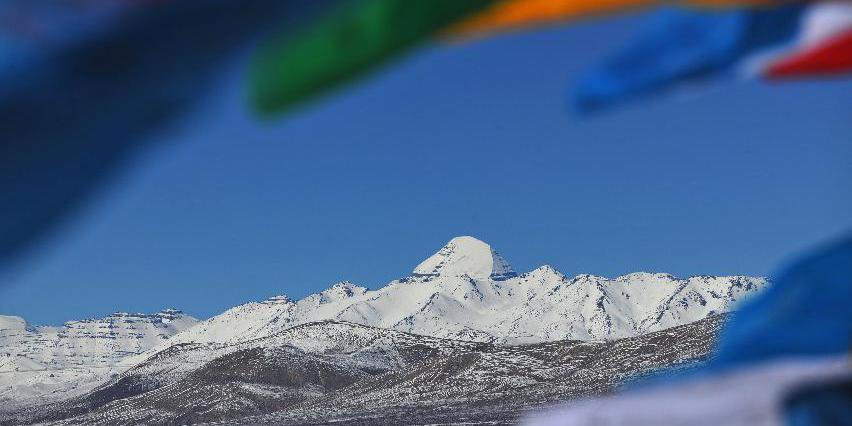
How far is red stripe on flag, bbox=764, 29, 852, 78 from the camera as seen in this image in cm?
372

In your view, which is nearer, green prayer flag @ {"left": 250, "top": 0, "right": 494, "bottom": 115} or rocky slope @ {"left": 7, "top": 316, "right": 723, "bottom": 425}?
green prayer flag @ {"left": 250, "top": 0, "right": 494, "bottom": 115}

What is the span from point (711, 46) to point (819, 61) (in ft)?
1.47

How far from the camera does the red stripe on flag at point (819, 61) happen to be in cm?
372

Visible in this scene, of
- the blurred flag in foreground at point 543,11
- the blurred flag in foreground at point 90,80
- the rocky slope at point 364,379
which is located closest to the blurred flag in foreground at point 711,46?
the blurred flag in foreground at point 543,11

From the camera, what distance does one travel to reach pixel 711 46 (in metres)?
3.60

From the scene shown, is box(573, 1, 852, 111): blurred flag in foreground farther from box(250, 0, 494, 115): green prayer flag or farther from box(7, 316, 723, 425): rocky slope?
box(7, 316, 723, 425): rocky slope

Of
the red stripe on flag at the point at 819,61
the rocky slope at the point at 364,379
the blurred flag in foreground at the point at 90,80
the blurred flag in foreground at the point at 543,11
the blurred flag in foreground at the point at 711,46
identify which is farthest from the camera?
the rocky slope at the point at 364,379

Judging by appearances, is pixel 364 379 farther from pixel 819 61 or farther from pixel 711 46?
pixel 711 46

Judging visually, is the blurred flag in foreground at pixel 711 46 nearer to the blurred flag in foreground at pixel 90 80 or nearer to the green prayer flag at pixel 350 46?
the green prayer flag at pixel 350 46

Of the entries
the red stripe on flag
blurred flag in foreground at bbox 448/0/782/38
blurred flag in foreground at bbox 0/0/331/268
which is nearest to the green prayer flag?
blurred flag in foreground at bbox 448/0/782/38

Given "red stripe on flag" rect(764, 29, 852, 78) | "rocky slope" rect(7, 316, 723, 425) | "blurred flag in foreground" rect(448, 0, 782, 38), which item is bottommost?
"red stripe on flag" rect(764, 29, 852, 78)

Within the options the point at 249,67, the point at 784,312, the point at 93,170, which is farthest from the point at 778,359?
the point at 93,170

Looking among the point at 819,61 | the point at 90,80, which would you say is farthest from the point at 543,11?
the point at 90,80

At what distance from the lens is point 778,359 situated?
3.75 meters
